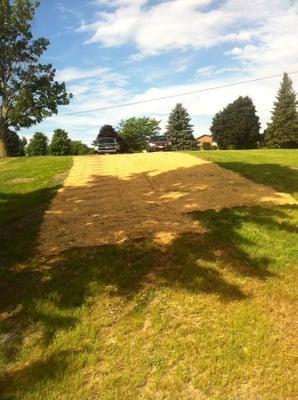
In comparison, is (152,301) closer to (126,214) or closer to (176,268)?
(176,268)

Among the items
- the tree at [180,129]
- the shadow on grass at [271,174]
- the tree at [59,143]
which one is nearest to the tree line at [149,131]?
the tree at [180,129]

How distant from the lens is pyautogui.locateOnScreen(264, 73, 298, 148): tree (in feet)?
222

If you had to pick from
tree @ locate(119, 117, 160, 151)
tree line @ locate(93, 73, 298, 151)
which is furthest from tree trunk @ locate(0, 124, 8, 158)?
tree @ locate(119, 117, 160, 151)

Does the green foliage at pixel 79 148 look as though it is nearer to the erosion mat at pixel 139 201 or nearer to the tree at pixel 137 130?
the tree at pixel 137 130

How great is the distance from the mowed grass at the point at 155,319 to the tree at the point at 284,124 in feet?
206

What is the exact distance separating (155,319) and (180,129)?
252 ft

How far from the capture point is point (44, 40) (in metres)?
35.3

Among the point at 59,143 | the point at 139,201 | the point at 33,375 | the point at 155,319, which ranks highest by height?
the point at 59,143

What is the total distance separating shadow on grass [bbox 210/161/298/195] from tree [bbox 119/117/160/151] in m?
85.3

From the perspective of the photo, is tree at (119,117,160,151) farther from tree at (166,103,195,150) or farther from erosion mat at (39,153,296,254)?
erosion mat at (39,153,296,254)

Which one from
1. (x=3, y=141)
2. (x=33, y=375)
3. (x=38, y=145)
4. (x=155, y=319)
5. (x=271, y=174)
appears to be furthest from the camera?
(x=38, y=145)

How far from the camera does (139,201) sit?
Result: 11094mm

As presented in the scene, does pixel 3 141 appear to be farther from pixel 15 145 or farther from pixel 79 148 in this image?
pixel 79 148

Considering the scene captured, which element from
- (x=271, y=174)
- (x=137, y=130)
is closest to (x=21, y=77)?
(x=271, y=174)
